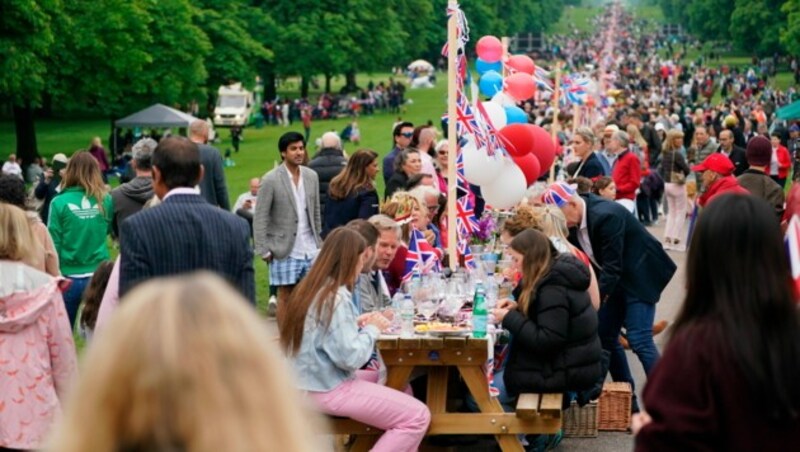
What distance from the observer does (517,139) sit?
43.5ft

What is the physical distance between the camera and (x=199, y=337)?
2672 millimetres

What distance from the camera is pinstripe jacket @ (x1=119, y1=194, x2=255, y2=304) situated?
6.11 m

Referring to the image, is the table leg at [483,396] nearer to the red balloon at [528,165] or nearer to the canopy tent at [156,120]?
the red balloon at [528,165]

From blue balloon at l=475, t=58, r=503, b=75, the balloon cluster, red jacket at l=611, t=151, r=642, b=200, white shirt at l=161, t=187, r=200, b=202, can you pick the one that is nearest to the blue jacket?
the balloon cluster

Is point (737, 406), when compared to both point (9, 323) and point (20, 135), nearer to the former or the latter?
point (9, 323)

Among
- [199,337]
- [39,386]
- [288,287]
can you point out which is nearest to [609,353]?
[288,287]

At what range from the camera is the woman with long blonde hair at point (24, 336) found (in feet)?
22.4

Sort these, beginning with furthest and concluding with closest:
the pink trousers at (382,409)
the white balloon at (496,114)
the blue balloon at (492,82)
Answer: the blue balloon at (492,82), the white balloon at (496,114), the pink trousers at (382,409)

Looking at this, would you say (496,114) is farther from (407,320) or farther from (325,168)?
(407,320)

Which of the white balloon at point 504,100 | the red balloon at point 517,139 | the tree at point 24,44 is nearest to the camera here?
the red balloon at point 517,139

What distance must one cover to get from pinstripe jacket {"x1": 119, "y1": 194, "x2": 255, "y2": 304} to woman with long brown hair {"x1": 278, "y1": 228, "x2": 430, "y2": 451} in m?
1.35

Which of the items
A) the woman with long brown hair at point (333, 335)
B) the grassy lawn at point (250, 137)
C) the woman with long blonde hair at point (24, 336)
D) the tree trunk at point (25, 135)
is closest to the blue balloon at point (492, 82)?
the woman with long brown hair at point (333, 335)

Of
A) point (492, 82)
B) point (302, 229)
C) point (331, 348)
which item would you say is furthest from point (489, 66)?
point (331, 348)

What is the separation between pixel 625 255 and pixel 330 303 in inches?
127
